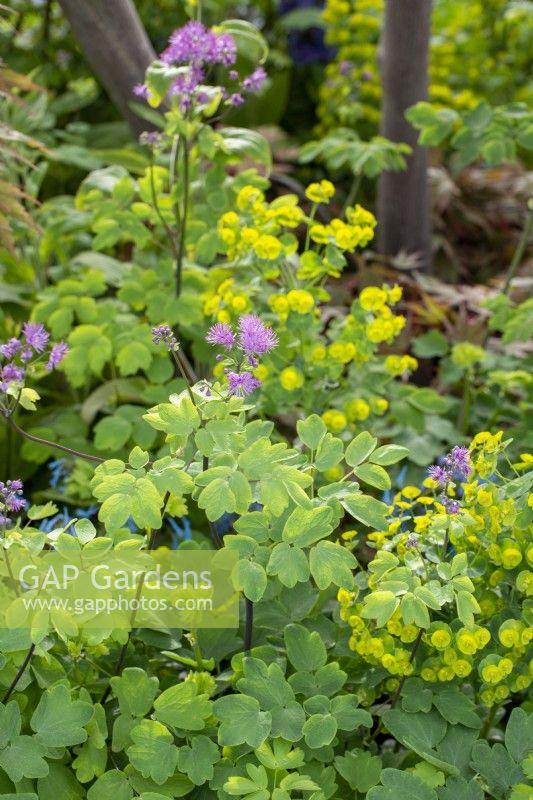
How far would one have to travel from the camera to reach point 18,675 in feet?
4.07

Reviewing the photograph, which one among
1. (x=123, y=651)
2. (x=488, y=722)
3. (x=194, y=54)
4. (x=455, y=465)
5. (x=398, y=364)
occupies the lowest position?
(x=488, y=722)

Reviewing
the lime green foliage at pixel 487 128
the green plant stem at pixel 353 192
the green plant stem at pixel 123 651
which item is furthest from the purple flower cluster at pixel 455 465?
the green plant stem at pixel 353 192

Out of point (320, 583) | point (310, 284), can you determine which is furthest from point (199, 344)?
point (320, 583)

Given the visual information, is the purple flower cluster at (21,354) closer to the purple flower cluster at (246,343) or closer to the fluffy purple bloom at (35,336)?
the fluffy purple bloom at (35,336)

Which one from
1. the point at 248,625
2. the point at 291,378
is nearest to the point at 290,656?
the point at 248,625

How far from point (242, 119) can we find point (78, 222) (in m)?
1.43

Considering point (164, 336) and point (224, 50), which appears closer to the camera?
point (164, 336)

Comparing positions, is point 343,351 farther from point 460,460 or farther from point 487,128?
point 487,128

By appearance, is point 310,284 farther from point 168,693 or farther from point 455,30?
point 455,30

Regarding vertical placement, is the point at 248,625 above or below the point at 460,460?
below

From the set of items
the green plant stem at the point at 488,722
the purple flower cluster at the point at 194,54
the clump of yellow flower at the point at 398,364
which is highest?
the purple flower cluster at the point at 194,54

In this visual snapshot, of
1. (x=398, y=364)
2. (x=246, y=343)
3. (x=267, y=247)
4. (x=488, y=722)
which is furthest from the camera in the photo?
(x=398, y=364)

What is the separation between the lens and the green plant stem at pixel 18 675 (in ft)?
4.05

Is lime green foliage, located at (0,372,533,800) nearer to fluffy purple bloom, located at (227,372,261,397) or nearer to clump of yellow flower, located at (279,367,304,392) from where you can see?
fluffy purple bloom, located at (227,372,261,397)
